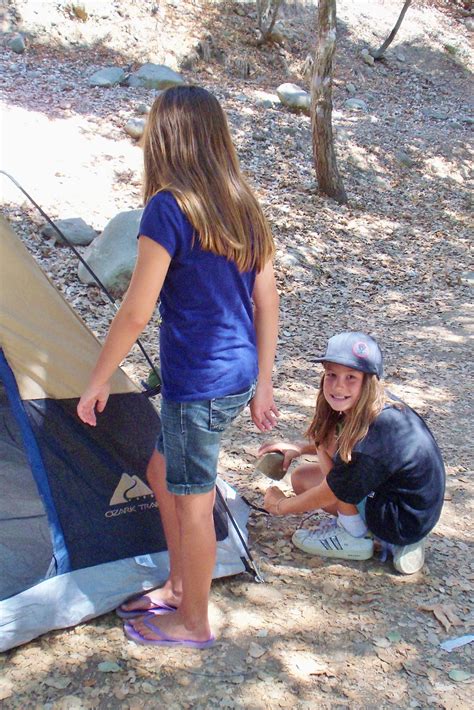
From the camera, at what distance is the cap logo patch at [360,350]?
109 inches

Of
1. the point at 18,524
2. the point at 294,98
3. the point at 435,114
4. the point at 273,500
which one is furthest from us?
the point at 435,114

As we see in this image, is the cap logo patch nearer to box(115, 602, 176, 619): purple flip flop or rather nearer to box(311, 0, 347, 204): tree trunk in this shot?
box(115, 602, 176, 619): purple flip flop

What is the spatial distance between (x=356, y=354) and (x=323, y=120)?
7.02 metres

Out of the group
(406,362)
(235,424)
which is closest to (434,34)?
(406,362)

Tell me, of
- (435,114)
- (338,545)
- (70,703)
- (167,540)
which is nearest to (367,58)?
(435,114)

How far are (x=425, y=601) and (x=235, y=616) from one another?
2.54 ft

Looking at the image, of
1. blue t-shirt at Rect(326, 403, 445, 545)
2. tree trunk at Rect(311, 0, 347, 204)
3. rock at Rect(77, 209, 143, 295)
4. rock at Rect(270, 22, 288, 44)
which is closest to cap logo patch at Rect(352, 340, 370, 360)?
blue t-shirt at Rect(326, 403, 445, 545)

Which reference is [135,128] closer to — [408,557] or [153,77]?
[153,77]

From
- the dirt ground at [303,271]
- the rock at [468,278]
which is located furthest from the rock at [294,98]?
the rock at [468,278]

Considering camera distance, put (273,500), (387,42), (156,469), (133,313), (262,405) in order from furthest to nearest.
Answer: (387,42) < (273,500) < (156,469) < (262,405) < (133,313)

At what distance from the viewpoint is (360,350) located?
278 centimetres

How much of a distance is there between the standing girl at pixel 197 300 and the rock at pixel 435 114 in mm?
13162

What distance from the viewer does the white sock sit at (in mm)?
3074

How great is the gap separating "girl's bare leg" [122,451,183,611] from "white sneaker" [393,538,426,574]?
3.09 ft
